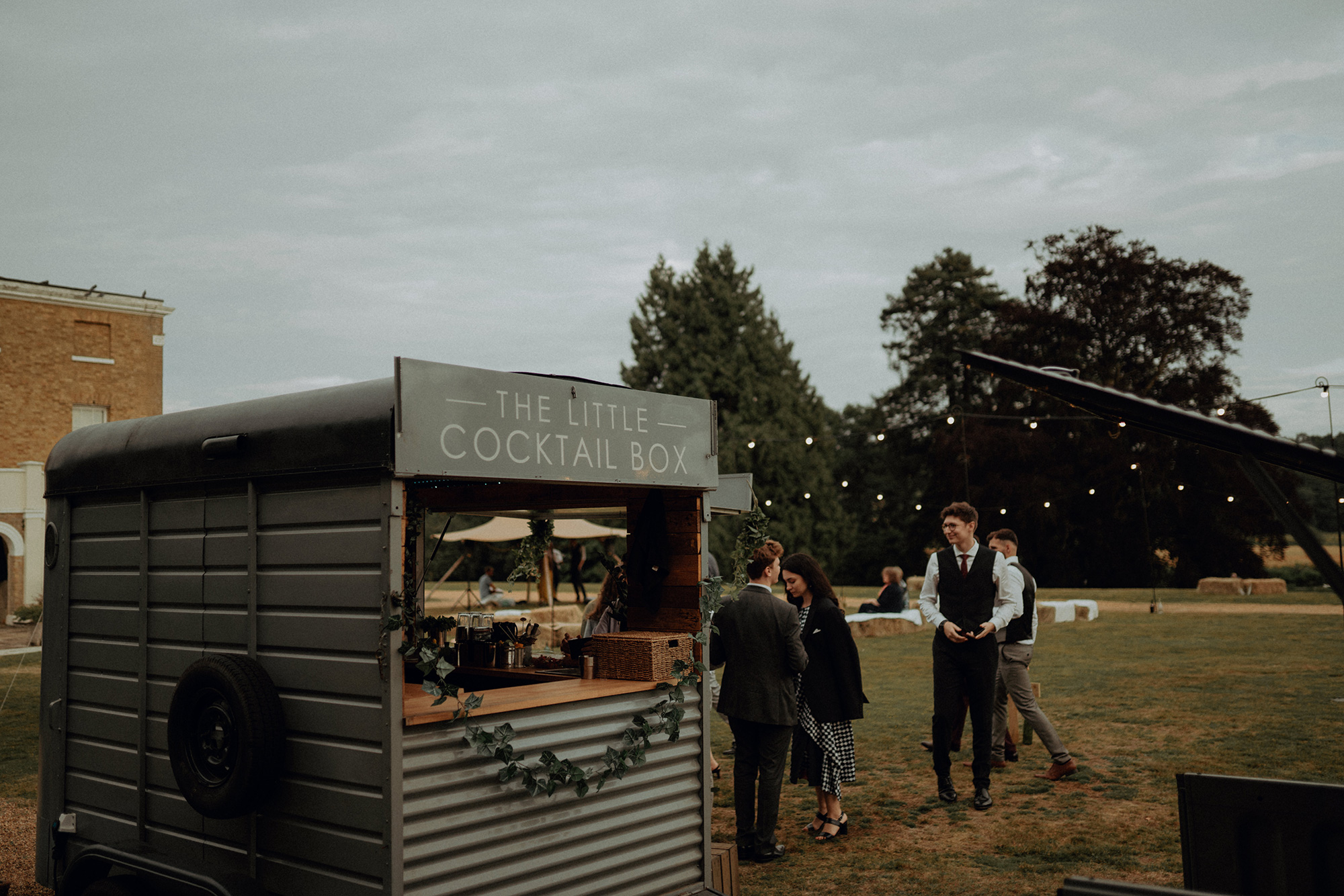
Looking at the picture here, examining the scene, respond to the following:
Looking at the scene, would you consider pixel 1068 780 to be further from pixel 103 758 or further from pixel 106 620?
pixel 106 620

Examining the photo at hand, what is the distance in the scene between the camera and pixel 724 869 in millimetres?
4945

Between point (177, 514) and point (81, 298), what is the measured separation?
2695 centimetres

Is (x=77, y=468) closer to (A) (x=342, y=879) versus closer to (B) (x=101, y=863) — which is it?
(B) (x=101, y=863)

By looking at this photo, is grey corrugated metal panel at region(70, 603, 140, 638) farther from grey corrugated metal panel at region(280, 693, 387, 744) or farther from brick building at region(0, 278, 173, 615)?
brick building at region(0, 278, 173, 615)

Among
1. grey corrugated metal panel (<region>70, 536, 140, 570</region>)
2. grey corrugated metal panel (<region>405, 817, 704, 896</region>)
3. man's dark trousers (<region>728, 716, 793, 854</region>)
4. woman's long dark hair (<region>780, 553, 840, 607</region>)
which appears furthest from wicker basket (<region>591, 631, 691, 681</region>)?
grey corrugated metal panel (<region>70, 536, 140, 570</region>)

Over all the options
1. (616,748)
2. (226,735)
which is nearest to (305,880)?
(226,735)

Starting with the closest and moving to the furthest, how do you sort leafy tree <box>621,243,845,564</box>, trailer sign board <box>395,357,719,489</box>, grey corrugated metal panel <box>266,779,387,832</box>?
grey corrugated metal panel <box>266,779,387,832</box>, trailer sign board <box>395,357,719,489</box>, leafy tree <box>621,243,845,564</box>

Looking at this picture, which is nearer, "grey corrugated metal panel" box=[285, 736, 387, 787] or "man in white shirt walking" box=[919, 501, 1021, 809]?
"grey corrugated metal panel" box=[285, 736, 387, 787]

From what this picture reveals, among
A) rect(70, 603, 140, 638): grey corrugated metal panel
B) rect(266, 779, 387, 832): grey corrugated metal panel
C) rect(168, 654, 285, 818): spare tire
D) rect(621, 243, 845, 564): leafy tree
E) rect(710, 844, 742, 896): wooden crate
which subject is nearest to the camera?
rect(266, 779, 387, 832): grey corrugated metal panel

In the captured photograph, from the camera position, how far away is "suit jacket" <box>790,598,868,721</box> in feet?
19.8

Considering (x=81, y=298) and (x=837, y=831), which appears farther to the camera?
(x=81, y=298)

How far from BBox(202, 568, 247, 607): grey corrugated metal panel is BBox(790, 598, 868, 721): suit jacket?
3.27 metres

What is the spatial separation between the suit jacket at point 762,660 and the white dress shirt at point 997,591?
1372 millimetres

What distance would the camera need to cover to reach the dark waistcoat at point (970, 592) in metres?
6.52
